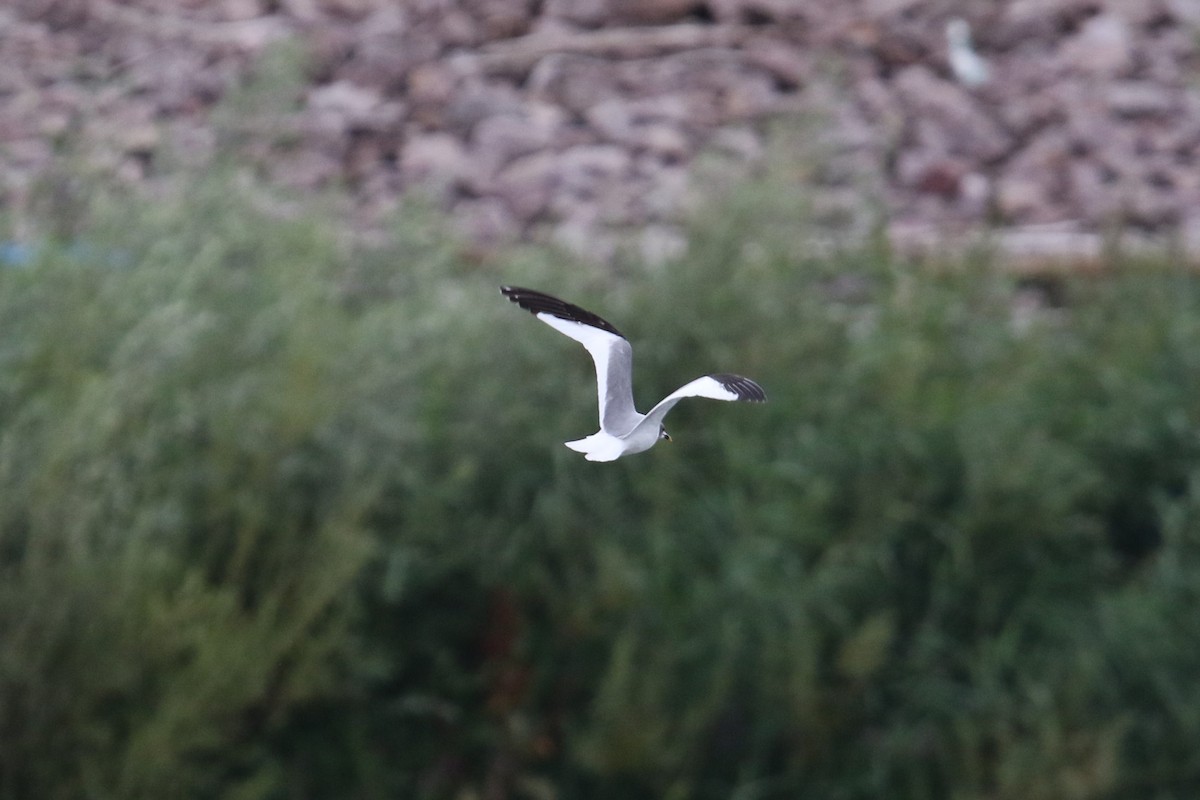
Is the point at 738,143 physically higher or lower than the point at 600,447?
lower

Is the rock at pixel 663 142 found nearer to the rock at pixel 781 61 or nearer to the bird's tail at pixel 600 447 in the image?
the rock at pixel 781 61

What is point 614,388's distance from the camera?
107cm

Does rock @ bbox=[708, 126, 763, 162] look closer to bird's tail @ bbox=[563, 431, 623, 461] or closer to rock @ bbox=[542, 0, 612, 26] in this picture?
rock @ bbox=[542, 0, 612, 26]

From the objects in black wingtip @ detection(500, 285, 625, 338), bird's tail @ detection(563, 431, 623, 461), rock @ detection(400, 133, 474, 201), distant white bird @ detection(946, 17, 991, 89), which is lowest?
rock @ detection(400, 133, 474, 201)

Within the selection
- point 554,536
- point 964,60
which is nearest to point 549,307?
point 554,536

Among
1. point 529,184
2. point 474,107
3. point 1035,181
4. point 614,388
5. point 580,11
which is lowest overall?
→ point 1035,181

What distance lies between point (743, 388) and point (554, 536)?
3.97 metres

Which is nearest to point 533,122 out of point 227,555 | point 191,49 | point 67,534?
point 191,49

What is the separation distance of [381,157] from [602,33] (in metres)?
1.17

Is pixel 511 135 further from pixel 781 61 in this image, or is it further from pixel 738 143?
pixel 781 61

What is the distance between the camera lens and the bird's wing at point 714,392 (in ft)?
3.34

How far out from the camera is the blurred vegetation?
4160 millimetres

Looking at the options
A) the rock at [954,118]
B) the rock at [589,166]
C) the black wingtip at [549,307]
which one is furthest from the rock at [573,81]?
the black wingtip at [549,307]

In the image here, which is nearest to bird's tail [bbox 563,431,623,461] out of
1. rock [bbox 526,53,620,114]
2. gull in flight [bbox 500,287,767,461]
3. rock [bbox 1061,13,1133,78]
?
gull in flight [bbox 500,287,767,461]
